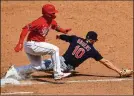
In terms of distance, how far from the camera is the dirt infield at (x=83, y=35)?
1052 centimetres

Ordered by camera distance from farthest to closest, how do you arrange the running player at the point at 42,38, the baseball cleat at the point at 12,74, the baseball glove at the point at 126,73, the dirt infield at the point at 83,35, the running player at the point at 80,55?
1. the baseball glove at the point at 126,73
2. the running player at the point at 80,55
3. the baseball cleat at the point at 12,74
4. the running player at the point at 42,38
5. the dirt infield at the point at 83,35

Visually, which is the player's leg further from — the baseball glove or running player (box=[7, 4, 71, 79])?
the baseball glove

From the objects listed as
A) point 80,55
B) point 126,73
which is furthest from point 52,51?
point 126,73

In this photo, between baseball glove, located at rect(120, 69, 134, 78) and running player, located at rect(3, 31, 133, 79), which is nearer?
running player, located at rect(3, 31, 133, 79)

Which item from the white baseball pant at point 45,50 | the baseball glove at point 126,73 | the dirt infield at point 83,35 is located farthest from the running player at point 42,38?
the baseball glove at point 126,73

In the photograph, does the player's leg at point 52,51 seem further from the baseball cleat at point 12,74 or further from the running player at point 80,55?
the baseball cleat at point 12,74

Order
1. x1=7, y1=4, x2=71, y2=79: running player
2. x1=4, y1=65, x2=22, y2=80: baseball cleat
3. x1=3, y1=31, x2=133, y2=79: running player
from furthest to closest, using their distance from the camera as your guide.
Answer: x1=3, y1=31, x2=133, y2=79: running player → x1=4, y1=65, x2=22, y2=80: baseball cleat → x1=7, y1=4, x2=71, y2=79: running player

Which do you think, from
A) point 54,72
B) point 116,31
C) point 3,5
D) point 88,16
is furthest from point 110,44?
point 3,5

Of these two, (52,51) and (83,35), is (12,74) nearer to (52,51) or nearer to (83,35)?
(52,51)

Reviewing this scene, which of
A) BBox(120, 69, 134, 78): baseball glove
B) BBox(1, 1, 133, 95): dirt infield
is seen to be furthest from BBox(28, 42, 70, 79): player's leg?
BBox(120, 69, 134, 78): baseball glove

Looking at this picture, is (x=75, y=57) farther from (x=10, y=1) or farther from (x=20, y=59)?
(x=10, y=1)

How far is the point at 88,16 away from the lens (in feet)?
54.6

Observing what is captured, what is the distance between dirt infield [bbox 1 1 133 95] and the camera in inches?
414

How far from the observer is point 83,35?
15000 mm
